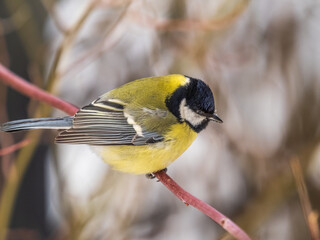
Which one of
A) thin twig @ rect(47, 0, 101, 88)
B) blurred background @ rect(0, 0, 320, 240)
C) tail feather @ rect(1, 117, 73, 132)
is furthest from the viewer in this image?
blurred background @ rect(0, 0, 320, 240)

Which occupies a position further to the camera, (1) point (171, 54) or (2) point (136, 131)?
(1) point (171, 54)

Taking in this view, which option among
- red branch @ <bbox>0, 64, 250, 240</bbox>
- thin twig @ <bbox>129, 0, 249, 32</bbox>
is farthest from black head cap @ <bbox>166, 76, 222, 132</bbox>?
thin twig @ <bbox>129, 0, 249, 32</bbox>

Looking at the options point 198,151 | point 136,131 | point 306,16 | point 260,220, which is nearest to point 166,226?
point 198,151

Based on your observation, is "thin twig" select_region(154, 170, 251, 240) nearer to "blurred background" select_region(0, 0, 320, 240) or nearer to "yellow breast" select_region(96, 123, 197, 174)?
"yellow breast" select_region(96, 123, 197, 174)

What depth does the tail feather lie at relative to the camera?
1652 mm

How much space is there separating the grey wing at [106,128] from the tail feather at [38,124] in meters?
0.06

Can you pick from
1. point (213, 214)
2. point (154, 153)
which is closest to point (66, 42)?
point (154, 153)

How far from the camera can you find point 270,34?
9.35 feet

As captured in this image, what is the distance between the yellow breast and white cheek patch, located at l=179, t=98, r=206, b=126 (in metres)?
0.03

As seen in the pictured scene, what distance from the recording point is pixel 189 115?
1810mm

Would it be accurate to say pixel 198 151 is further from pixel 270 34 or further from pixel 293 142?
pixel 270 34

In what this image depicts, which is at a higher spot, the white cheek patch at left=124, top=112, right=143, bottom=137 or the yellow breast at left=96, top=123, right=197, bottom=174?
the white cheek patch at left=124, top=112, right=143, bottom=137

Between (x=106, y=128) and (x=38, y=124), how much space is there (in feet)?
0.94

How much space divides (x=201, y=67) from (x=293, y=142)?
726 millimetres
